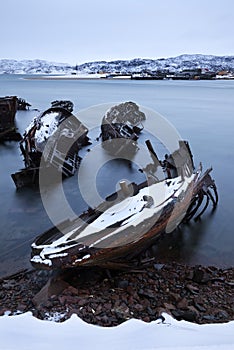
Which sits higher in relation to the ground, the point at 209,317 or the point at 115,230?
the point at 115,230

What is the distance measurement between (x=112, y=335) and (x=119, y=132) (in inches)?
405

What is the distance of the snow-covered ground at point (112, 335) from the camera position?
250 centimetres

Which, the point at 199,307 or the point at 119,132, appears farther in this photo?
the point at 119,132

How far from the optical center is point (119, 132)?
12609mm

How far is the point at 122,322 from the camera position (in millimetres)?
3066

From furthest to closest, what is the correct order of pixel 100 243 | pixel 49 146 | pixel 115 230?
pixel 49 146 < pixel 115 230 < pixel 100 243

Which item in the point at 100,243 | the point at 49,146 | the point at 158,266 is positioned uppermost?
the point at 49,146

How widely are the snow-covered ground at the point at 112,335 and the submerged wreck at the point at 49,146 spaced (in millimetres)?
5421

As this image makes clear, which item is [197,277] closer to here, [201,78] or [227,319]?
[227,319]

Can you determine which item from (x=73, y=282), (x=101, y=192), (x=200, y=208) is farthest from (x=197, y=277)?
(x=101, y=192)

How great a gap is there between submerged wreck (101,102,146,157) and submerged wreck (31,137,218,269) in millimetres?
6116

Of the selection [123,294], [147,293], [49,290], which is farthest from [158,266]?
[49,290]

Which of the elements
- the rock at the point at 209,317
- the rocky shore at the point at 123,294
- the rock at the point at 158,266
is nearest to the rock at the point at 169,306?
the rocky shore at the point at 123,294

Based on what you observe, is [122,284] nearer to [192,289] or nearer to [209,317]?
[192,289]
